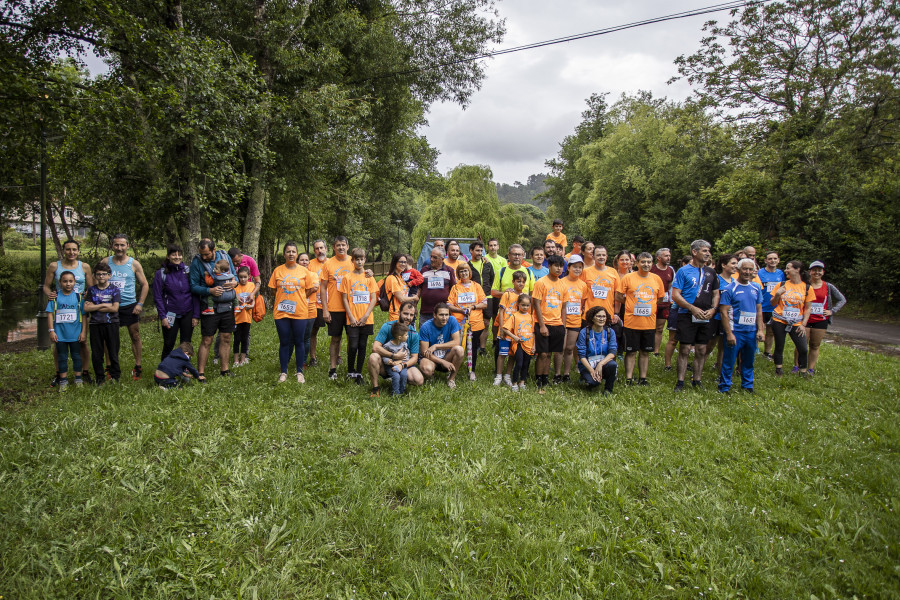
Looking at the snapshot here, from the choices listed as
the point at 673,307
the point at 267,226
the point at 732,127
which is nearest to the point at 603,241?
the point at 732,127

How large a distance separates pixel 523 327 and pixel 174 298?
5393mm

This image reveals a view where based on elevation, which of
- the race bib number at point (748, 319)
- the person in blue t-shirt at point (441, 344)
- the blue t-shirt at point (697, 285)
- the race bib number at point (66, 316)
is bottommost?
the person in blue t-shirt at point (441, 344)

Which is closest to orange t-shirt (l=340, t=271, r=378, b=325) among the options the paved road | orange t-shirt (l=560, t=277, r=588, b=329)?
orange t-shirt (l=560, t=277, r=588, b=329)

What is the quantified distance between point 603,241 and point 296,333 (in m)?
34.8

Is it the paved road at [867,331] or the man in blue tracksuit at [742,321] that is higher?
the man in blue tracksuit at [742,321]

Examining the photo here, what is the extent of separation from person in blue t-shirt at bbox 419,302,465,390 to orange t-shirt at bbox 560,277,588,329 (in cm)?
175

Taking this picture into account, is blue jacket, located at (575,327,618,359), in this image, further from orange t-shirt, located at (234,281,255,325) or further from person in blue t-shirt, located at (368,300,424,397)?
orange t-shirt, located at (234,281,255,325)

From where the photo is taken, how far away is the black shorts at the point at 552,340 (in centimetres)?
694

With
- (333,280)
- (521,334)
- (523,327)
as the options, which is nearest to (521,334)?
(521,334)

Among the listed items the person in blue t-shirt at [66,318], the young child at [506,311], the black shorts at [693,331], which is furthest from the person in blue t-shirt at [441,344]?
the person in blue t-shirt at [66,318]

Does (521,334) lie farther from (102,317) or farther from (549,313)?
(102,317)

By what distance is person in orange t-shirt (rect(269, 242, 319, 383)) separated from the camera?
678 centimetres

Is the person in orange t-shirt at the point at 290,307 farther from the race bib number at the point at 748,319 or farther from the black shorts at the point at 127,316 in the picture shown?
the race bib number at the point at 748,319

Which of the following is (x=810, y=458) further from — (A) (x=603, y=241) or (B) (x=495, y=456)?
(A) (x=603, y=241)
